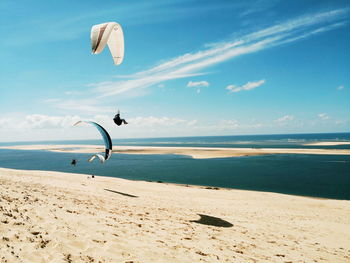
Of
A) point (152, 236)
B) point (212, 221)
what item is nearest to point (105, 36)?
point (152, 236)

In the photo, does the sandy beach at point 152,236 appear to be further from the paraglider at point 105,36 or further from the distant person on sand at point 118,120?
the paraglider at point 105,36

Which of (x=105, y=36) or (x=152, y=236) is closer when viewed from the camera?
(x=152, y=236)

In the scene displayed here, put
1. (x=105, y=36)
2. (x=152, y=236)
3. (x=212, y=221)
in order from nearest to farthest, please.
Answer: (x=152, y=236), (x=105, y=36), (x=212, y=221)

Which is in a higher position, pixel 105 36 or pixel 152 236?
pixel 105 36

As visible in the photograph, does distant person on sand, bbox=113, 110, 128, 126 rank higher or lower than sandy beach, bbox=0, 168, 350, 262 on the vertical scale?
higher

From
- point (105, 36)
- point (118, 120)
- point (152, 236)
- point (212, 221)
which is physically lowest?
point (212, 221)

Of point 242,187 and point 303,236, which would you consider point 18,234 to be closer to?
point 303,236

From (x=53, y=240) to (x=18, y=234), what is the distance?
0.86 metres

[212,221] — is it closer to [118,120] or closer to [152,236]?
[152,236]

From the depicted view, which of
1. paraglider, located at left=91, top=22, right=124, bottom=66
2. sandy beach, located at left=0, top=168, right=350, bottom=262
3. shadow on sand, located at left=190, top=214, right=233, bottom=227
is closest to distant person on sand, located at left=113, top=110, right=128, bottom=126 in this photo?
paraglider, located at left=91, top=22, right=124, bottom=66

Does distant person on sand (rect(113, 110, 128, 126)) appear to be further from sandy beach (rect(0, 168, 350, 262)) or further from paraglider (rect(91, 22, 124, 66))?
sandy beach (rect(0, 168, 350, 262))

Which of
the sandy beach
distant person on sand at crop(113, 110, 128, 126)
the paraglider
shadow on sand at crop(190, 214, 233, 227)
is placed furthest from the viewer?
distant person on sand at crop(113, 110, 128, 126)

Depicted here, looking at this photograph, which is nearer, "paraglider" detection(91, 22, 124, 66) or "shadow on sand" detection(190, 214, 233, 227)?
"paraglider" detection(91, 22, 124, 66)

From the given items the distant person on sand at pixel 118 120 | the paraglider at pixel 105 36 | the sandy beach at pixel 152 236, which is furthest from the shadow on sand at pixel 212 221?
the paraglider at pixel 105 36
